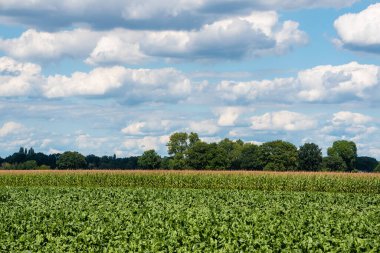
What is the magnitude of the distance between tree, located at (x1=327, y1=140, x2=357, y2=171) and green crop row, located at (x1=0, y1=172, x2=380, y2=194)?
9068cm

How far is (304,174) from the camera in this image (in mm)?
50375

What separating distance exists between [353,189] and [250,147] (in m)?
70.9

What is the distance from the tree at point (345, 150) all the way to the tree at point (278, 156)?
3109cm

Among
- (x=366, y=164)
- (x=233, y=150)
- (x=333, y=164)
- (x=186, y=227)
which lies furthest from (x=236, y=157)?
(x=186, y=227)

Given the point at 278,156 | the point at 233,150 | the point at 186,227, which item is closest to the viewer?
the point at 186,227

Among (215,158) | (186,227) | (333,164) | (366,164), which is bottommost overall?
(186,227)

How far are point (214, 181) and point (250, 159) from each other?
6437 centimetres

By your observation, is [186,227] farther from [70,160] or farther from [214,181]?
[70,160]

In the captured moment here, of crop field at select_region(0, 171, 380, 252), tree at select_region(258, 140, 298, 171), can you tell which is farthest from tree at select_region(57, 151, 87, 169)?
crop field at select_region(0, 171, 380, 252)

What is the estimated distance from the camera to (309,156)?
120438 millimetres

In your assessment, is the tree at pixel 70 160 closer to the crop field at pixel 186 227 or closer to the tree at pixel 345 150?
the tree at pixel 345 150

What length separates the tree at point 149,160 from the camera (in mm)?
115562

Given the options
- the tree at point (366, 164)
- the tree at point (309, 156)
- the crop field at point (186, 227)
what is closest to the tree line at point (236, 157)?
the tree at point (309, 156)

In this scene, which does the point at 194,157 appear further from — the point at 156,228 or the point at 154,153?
the point at 156,228
